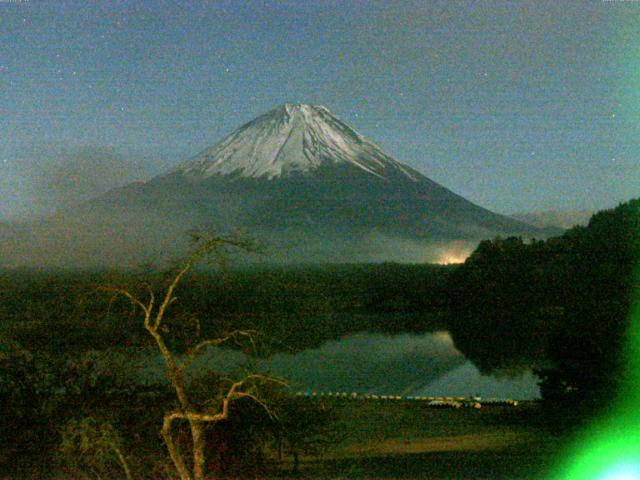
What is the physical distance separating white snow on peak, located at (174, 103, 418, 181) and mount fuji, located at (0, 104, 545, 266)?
15 cm

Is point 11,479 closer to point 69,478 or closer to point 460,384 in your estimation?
point 69,478

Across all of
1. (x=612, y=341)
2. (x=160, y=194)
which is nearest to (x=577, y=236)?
(x=612, y=341)

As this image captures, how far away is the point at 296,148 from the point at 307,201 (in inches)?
438

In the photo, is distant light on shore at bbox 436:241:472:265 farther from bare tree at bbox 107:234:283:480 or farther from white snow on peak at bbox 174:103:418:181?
bare tree at bbox 107:234:283:480

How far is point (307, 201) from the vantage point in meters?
89.1

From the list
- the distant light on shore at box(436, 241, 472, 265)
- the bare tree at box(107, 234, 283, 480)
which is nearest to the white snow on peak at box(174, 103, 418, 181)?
the distant light on shore at box(436, 241, 472, 265)

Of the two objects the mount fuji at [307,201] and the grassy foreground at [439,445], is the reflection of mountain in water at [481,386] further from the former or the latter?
the mount fuji at [307,201]

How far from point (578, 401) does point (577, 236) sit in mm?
29509

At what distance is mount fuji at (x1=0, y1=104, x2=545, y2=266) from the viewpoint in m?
79.9

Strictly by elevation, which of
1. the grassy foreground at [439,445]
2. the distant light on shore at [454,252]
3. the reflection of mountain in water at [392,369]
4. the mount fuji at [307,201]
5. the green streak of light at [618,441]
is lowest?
the reflection of mountain in water at [392,369]

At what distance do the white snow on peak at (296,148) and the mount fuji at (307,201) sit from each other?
0.15 m

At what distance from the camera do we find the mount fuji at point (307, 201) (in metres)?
79.9

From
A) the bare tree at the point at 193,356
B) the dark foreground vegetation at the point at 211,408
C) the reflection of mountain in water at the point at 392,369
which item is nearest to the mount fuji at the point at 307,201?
the reflection of mountain in water at the point at 392,369

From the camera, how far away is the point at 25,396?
6930mm
